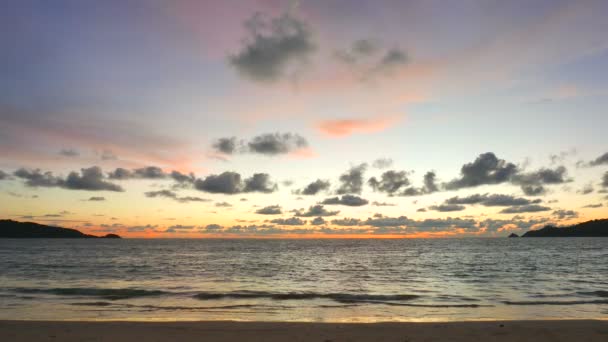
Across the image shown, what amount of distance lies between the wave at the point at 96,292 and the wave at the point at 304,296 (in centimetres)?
483

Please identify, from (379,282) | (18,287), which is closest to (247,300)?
(379,282)

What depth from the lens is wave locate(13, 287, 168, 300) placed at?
31345mm

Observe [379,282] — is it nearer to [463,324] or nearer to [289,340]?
[463,324]

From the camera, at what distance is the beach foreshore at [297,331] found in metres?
15.5

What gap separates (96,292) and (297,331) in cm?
2352

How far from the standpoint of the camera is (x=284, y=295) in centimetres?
3155

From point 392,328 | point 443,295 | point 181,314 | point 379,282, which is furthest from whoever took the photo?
point 379,282

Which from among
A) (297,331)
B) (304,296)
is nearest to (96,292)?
(304,296)

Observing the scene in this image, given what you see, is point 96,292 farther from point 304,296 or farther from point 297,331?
point 297,331

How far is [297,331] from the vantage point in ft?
55.7

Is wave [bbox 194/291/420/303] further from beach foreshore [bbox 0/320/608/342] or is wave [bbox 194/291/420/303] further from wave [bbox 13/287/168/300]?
beach foreshore [bbox 0/320/608/342]

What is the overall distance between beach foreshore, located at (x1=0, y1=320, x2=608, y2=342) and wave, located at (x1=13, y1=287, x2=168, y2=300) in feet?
42.4

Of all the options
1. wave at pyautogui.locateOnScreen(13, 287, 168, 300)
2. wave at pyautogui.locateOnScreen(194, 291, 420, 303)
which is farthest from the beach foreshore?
wave at pyautogui.locateOnScreen(13, 287, 168, 300)

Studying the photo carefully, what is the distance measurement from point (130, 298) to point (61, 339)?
50.7 ft
